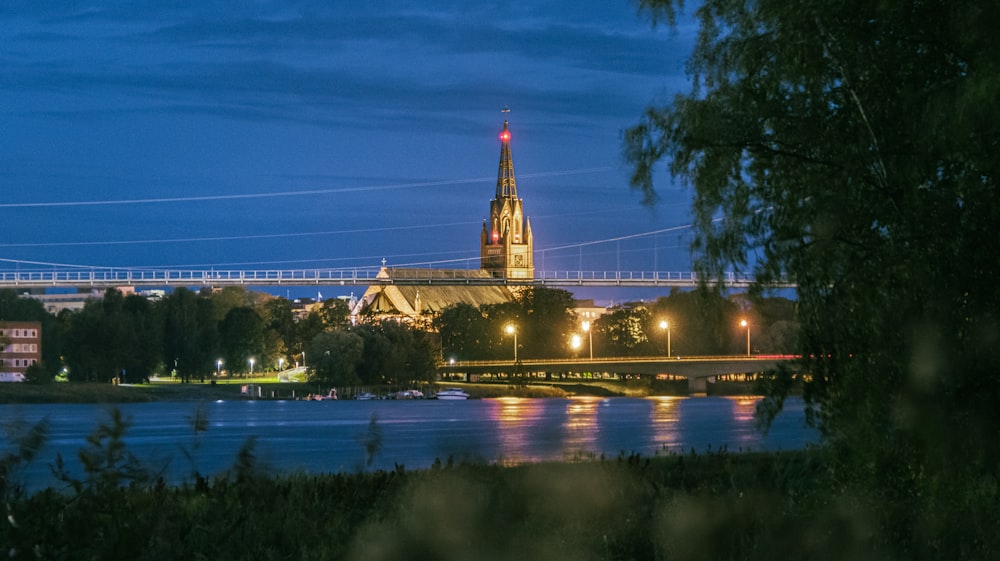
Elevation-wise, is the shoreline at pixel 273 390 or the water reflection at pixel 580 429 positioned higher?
the shoreline at pixel 273 390

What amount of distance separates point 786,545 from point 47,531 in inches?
198

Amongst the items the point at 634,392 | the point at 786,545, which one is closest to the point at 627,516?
the point at 786,545

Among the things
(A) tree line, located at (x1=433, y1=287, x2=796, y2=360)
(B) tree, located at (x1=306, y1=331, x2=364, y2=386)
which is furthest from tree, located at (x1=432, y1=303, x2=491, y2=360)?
(B) tree, located at (x1=306, y1=331, x2=364, y2=386)

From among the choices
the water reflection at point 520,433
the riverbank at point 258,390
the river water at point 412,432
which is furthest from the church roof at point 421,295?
the water reflection at point 520,433

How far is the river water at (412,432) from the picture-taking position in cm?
2377

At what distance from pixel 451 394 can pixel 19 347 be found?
28.0 m

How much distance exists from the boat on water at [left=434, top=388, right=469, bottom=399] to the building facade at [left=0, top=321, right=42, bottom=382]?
2502 cm

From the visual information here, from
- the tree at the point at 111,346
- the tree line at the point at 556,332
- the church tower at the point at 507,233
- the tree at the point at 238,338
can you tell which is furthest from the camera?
the church tower at the point at 507,233

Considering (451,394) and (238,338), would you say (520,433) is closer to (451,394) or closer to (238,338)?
(451,394)

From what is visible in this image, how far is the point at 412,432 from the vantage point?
4472cm

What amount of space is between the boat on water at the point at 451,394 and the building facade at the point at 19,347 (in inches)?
985

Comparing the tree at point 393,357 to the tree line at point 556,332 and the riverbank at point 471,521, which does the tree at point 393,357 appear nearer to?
the tree line at point 556,332

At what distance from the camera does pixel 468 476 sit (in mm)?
12820

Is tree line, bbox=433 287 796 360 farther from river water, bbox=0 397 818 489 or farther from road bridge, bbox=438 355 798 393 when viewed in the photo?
river water, bbox=0 397 818 489
